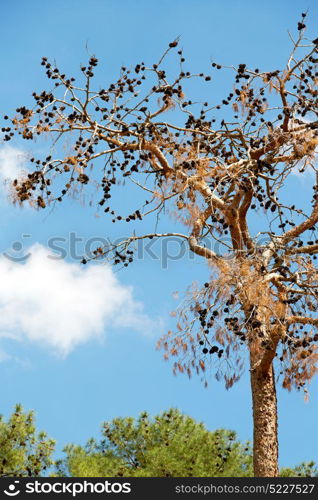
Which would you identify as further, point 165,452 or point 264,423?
point 165,452

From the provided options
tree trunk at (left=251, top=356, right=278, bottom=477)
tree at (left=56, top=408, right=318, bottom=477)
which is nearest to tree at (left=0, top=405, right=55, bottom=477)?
tree at (left=56, top=408, right=318, bottom=477)

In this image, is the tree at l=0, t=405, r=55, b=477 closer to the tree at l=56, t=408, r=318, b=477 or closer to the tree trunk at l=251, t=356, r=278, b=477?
the tree at l=56, t=408, r=318, b=477

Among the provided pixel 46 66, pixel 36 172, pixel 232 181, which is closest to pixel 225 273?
pixel 232 181

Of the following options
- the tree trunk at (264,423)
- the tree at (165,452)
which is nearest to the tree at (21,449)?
the tree at (165,452)

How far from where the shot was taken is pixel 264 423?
7000 mm

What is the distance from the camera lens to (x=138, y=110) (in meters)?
7.84

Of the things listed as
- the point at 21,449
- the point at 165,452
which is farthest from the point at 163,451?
the point at 21,449

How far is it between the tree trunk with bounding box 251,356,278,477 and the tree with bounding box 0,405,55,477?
2859 mm

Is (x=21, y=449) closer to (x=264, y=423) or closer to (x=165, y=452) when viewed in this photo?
(x=165, y=452)

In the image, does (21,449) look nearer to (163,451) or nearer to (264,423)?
(163,451)

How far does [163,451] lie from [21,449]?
69.7 inches
